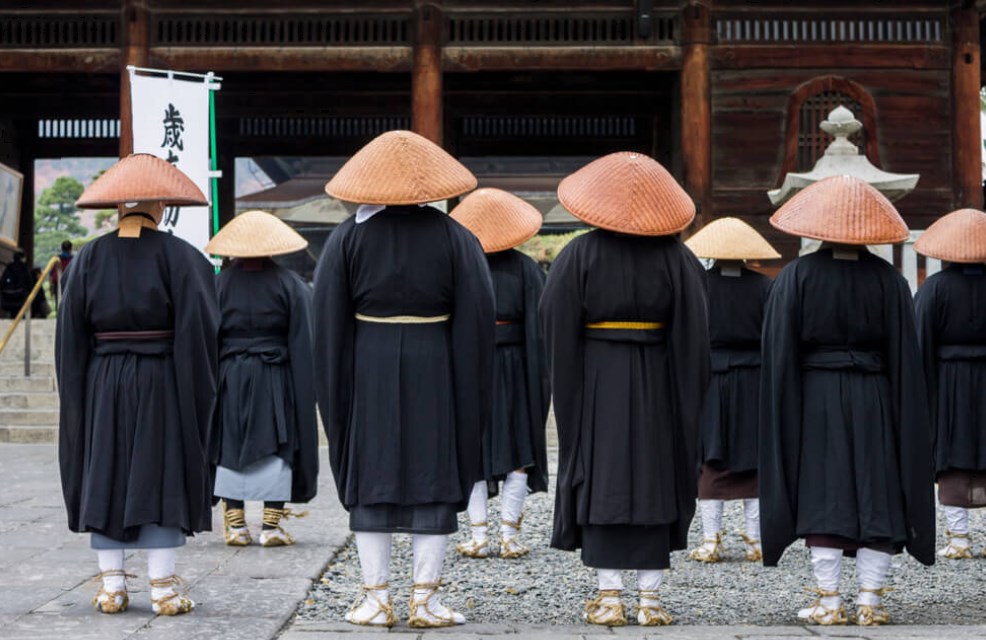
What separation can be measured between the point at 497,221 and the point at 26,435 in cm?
717

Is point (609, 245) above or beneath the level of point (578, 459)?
above

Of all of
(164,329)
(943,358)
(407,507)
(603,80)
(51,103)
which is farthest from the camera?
(51,103)

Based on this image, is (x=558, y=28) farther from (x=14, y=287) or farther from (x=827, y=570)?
(x=827, y=570)

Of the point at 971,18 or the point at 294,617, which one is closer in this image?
the point at 294,617

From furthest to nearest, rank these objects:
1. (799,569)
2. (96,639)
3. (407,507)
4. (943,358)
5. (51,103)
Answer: (51,103) < (943,358) < (799,569) < (407,507) < (96,639)

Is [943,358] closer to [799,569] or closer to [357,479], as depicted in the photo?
[799,569]

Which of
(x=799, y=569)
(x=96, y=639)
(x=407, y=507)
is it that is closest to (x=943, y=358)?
(x=799, y=569)

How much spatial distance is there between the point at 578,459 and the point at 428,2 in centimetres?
917

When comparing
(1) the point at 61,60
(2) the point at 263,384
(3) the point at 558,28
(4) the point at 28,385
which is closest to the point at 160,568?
(2) the point at 263,384

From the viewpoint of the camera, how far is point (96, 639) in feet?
15.1

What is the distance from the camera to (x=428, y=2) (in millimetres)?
13562

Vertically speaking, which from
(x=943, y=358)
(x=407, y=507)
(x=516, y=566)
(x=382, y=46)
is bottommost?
(x=516, y=566)

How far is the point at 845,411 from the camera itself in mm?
5281

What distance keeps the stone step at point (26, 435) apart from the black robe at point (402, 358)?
8.32 m
